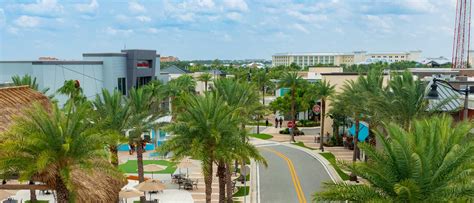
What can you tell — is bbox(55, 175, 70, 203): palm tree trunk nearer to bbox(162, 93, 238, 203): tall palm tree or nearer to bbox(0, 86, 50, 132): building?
bbox(0, 86, 50, 132): building

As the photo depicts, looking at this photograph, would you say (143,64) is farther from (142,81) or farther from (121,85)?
(121,85)

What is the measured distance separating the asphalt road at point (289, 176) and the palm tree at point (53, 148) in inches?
670

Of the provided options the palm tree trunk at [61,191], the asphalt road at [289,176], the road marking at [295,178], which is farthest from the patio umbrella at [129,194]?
the road marking at [295,178]

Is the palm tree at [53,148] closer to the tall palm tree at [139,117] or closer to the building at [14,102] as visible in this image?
the building at [14,102]

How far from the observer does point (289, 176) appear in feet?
127

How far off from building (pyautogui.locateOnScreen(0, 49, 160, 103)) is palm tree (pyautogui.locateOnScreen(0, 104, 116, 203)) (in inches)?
1500

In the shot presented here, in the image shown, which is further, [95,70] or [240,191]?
[95,70]

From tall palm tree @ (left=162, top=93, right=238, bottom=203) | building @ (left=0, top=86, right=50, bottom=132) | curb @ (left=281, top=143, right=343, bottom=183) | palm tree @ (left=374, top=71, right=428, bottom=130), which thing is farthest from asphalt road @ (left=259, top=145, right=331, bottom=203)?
building @ (left=0, top=86, right=50, bottom=132)

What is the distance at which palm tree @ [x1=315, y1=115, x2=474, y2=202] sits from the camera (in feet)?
43.7

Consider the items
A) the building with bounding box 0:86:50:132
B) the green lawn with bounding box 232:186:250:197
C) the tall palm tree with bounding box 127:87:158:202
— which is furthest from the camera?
the green lawn with bounding box 232:186:250:197

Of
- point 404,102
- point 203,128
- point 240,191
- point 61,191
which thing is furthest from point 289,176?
point 61,191

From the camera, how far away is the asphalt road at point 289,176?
1287 inches

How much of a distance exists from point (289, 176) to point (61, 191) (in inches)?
977

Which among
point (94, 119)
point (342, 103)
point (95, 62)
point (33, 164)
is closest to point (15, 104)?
point (94, 119)
